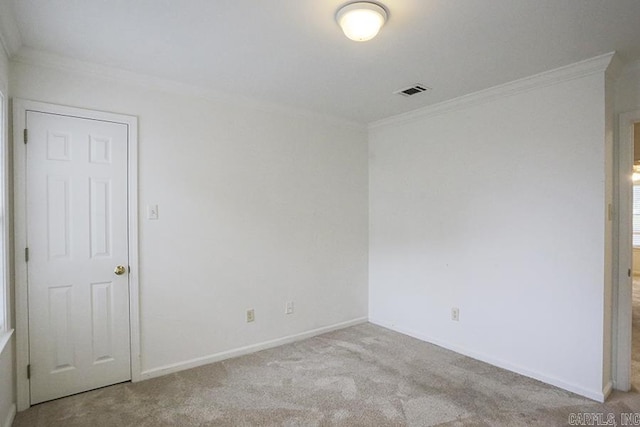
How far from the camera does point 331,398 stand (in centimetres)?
252

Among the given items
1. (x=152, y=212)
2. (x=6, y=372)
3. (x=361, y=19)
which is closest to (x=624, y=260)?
(x=361, y=19)

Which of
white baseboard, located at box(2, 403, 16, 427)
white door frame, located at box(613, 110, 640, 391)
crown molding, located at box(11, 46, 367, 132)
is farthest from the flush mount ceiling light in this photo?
white baseboard, located at box(2, 403, 16, 427)

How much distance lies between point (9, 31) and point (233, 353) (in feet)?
9.50

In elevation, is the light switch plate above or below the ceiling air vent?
below

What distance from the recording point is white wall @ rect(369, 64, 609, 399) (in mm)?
2580

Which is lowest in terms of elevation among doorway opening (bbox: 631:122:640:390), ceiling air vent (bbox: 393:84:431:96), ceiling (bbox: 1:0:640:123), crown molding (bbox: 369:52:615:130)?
doorway opening (bbox: 631:122:640:390)

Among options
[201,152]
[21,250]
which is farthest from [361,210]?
[21,250]

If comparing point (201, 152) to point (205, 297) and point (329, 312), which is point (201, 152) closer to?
point (205, 297)

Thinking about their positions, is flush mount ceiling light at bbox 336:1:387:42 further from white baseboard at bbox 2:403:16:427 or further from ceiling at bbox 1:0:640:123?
white baseboard at bbox 2:403:16:427

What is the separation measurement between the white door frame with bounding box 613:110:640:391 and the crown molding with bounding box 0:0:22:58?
4092mm

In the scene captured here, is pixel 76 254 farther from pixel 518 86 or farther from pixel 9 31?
pixel 518 86

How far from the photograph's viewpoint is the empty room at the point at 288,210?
2195mm

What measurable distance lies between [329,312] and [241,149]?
2.09 metres

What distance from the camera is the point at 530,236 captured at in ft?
9.51
